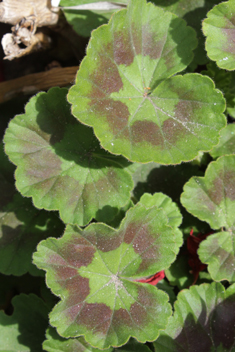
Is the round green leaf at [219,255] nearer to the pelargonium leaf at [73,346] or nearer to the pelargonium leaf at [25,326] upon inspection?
the pelargonium leaf at [73,346]

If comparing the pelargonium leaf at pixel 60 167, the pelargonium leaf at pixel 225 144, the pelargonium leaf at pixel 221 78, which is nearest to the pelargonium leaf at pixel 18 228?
the pelargonium leaf at pixel 60 167

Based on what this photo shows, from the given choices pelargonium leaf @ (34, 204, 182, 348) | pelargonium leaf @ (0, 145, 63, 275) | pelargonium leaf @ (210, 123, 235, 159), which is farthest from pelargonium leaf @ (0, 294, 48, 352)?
pelargonium leaf @ (210, 123, 235, 159)

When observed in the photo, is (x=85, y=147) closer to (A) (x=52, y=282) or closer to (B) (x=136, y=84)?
(B) (x=136, y=84)

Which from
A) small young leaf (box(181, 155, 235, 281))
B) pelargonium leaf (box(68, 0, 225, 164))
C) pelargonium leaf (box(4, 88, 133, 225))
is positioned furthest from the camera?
small young leaf (box(181, 155, 235, 281))

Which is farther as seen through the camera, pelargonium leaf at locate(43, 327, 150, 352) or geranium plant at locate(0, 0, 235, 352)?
pelargonium leaf at locate(43, 327, 150, 352)

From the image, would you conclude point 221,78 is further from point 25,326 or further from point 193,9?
point 25,326

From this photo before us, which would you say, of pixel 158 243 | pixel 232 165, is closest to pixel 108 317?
pixel 158 243

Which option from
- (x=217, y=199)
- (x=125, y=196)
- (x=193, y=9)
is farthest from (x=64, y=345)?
(x=193, y=9)

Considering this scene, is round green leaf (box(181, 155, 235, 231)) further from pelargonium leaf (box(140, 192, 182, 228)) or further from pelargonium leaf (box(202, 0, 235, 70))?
pelargonium leaf (box(202, 0, 235, 70))
